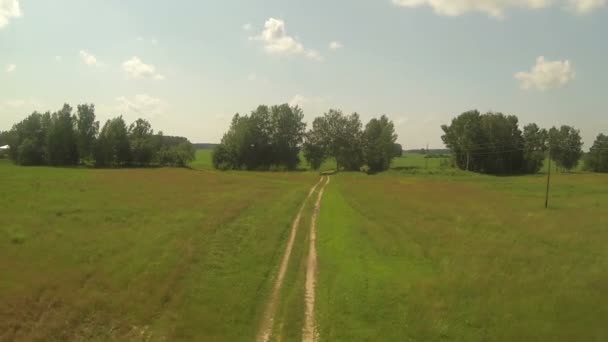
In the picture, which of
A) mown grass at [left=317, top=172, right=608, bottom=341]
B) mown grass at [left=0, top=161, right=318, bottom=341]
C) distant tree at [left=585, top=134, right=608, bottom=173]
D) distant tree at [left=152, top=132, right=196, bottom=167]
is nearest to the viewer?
mown grass at [left=0, top=161, right=318, bottom=341]

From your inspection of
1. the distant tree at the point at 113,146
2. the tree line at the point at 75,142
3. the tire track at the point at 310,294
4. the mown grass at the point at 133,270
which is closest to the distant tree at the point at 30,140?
the tree line at the point at 75,142

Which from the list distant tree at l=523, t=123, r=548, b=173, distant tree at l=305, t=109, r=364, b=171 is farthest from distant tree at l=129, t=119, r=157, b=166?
distant tree at l=523, t=123, r=548, b=173

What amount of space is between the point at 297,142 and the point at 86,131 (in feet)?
179

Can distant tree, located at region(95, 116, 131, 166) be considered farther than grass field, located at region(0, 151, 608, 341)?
Yes

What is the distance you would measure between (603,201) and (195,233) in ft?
153

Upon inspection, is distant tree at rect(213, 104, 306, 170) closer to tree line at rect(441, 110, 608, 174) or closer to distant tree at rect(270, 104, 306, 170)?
distant tree at rect(270, 104, 306, 170)

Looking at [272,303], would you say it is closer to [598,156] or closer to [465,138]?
[465,138]

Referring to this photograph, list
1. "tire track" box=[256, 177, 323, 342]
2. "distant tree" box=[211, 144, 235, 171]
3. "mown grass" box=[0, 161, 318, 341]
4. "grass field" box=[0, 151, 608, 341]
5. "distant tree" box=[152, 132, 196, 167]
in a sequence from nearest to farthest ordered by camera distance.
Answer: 1. "tire track" box=[256, 177, 323, 342]
2. "mown grass" box=[0, 161, 318, 341]
3. "grass field" box=[0, 151, 608, 341]
4. "distant tree" box=[211, 144, 235, 171]
5. "distant tree" box=[152, 132, 196, 167]

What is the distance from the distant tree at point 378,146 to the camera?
103 meters

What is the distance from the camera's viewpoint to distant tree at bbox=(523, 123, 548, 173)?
10800 cm

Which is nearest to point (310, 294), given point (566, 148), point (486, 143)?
point (486, 143)

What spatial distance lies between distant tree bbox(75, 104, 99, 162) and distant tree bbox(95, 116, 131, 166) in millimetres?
2513

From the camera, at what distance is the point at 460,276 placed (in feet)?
54.6

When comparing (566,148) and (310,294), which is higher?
(566,148)
